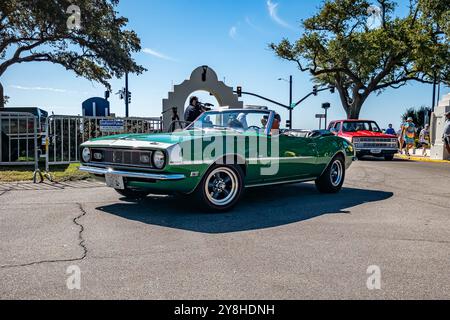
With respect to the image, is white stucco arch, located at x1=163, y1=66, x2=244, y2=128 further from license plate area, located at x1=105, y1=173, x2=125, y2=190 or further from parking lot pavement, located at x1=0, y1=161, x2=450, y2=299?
license plate area, located at x1=105, y1=173, x2=125, y2=190

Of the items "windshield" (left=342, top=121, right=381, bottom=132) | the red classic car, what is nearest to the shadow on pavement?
the red classic car

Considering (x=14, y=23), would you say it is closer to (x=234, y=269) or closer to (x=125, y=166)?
(x=125, y=166)

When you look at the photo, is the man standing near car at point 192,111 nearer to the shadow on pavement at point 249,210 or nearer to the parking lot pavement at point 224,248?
the shadow on pavement at point 249,210

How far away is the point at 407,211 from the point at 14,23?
21.1 meters

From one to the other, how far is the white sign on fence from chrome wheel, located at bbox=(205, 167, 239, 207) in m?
6.01

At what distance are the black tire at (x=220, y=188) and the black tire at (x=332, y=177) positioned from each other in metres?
2.29

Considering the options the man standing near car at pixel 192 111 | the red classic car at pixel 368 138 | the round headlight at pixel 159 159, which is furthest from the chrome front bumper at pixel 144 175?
the red classic car at pixel 368 138

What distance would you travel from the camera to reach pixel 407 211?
5715 millimetres

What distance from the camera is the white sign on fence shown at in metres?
10.6

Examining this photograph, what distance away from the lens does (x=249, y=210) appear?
561 centimetres

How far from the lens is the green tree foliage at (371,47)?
86.2ft

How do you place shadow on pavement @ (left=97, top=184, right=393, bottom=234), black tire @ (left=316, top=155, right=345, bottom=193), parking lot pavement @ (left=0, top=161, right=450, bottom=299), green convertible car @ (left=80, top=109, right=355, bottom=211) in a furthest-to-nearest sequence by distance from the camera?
1. black tire @ (left=316, top=155, right=345, bottom=193)
2. green convertible car @ (left=80, top=109, right=355, bottom=211)
3. shadow on pavement @ (left=97, top=184, right=393, bottom=234)
4. parking lot pavement @ (left=0, top=161, right=450, bottom=299)

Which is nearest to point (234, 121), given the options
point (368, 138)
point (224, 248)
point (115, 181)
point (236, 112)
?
point (236, 112)
